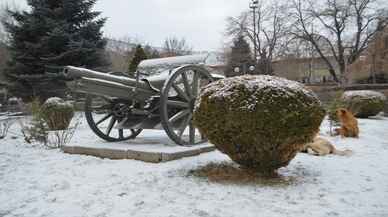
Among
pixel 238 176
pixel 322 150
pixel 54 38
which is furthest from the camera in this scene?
pixel 54 38

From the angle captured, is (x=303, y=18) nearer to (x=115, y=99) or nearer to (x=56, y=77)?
(x=56, y=77)

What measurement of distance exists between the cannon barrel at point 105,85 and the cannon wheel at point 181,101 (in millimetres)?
451

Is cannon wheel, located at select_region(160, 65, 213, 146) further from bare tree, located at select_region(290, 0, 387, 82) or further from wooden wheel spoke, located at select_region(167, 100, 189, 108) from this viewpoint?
bare tree, located at select_region(290, 0, 387, 82)

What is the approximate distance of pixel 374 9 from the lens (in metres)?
28.5

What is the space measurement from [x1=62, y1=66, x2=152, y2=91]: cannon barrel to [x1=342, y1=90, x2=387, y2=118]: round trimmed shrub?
34.2ft

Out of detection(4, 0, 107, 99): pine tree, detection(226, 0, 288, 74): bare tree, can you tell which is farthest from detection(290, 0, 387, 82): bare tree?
detection(4, 0, 107, 99): pine tree

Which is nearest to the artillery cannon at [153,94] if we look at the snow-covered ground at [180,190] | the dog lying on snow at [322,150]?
the snow-covered ground at [180,190]

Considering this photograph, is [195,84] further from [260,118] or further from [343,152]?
[343,152]

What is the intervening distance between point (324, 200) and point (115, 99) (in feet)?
13.9

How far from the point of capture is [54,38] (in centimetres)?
1545

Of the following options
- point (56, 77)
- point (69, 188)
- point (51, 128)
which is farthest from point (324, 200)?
point (56, 77)

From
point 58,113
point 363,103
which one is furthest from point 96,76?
point 363,103

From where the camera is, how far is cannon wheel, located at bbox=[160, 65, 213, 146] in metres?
5.54

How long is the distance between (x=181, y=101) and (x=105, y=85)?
137 centimetres
